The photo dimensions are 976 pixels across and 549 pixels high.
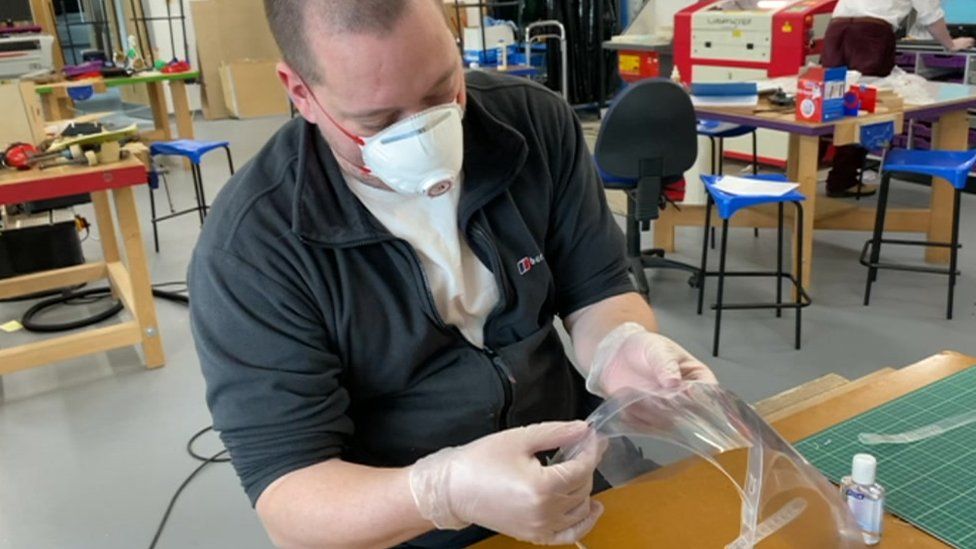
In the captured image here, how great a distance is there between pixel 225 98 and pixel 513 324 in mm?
8468

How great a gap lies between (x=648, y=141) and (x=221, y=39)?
6952 mm

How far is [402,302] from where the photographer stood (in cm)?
105

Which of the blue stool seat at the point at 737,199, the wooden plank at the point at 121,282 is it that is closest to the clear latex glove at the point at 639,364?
the blue stool seat at the point at 737,199

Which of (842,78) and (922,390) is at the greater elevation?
(842,78)

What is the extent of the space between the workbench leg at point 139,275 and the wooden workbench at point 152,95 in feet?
8.47

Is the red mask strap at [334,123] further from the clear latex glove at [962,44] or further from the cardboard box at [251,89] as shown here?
the cardboard box at [251,89]

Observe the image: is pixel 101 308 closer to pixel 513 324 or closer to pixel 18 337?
pixel 18 337

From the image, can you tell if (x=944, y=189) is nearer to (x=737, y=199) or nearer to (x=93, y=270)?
(x=737, y=199)

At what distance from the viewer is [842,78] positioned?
3191 millimetres

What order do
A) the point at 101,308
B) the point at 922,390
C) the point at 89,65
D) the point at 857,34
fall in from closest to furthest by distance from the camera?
the point at 922,390
the point at 101,308
the point at 857,34
the point at 89,65

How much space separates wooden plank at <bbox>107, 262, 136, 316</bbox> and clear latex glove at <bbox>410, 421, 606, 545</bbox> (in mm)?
2680

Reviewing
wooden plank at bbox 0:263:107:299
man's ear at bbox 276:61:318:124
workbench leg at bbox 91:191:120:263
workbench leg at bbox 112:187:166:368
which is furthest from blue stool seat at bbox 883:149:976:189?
wooden plank at bbox 0:263:107:299

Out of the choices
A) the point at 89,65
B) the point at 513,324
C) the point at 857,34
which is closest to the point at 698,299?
the point at 857,34

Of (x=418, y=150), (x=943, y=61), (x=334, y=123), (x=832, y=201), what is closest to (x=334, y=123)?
(x=334, y=123)
